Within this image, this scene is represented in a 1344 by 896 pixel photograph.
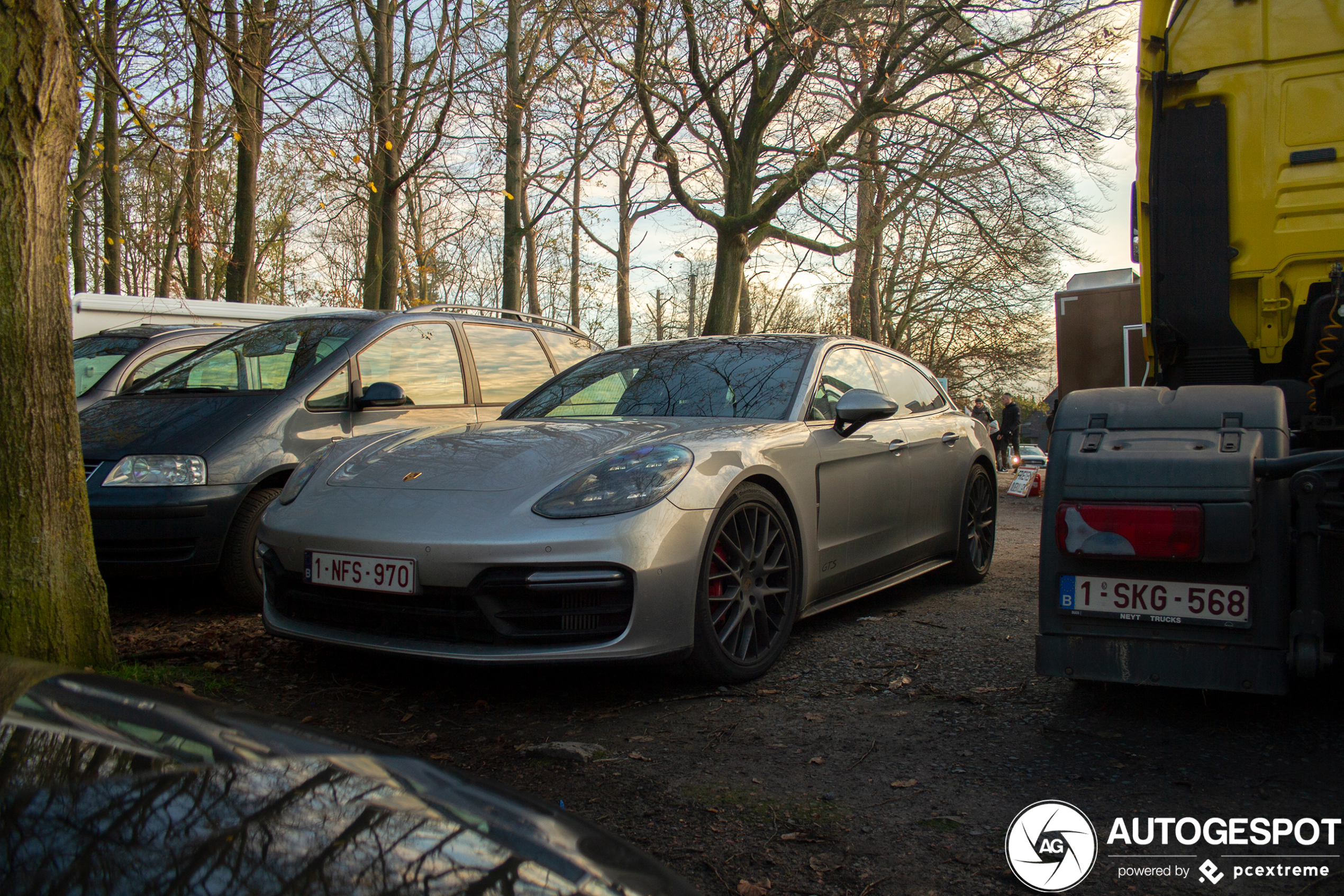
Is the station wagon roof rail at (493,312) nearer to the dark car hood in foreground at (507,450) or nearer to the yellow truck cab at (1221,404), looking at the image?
the dark car hood in foreground at (507,450)

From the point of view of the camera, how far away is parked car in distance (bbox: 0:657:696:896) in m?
0.96

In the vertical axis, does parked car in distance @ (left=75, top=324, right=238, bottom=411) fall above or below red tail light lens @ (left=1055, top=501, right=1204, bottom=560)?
above

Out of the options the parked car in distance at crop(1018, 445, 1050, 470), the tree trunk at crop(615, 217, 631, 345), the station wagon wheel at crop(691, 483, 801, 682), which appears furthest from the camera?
the tree trunk at crop(615, 217, 631, 345)

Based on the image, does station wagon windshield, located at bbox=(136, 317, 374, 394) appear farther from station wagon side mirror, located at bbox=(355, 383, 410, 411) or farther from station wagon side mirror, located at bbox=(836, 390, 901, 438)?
station wagon side mirror, located at bbox=(836, 390, 901, 438)

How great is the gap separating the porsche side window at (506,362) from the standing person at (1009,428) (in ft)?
49.3

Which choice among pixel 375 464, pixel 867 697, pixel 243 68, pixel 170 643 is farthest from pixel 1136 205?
pixel 243 68

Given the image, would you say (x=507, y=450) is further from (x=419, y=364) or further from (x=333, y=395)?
(x=419, y=364)

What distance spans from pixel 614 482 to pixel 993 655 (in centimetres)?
180

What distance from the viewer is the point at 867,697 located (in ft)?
11.2

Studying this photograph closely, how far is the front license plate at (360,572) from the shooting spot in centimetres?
314

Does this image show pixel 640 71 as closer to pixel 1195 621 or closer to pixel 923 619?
pixel 923 619

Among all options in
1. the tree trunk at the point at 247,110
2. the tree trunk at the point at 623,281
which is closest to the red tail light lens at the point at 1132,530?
the tree trunk at the point at 247,110

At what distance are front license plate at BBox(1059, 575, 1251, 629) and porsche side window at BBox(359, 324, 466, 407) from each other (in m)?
3.79

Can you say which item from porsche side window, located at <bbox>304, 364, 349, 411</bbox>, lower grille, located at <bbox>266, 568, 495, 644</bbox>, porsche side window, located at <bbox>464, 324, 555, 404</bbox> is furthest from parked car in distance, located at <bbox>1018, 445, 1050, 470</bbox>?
lower grille, located at <bbox>266, 568, 495, 644</bbox>
